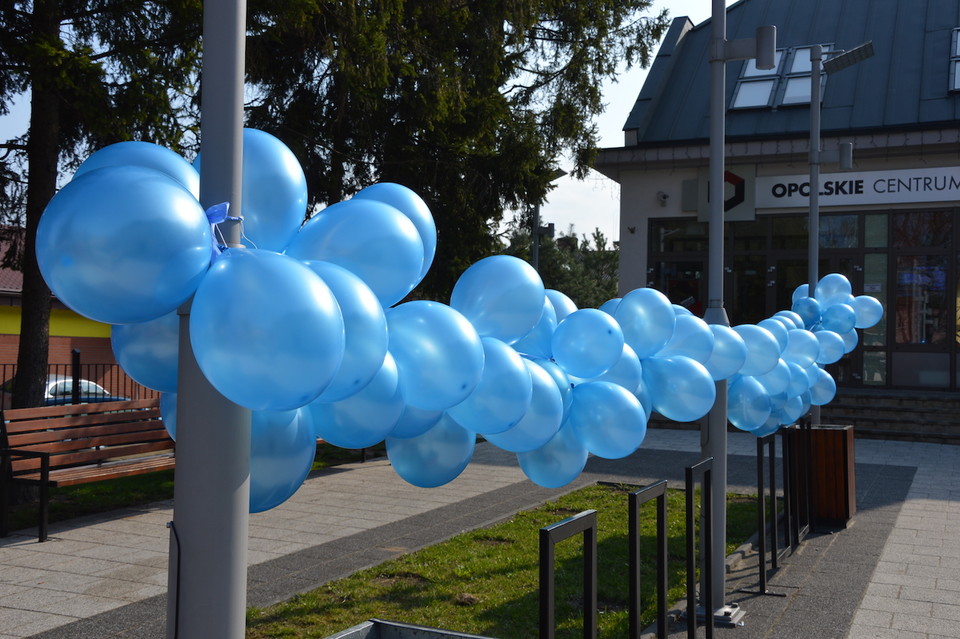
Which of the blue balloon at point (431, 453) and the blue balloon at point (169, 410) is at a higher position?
the blue balloon at point (169, 410)

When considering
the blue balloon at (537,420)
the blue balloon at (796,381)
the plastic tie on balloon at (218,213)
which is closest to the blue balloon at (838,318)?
the blue balloon at (796,381)

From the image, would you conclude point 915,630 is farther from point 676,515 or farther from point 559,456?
point 676,515

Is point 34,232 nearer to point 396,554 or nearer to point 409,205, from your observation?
point 396,554

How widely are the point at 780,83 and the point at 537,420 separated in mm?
20038

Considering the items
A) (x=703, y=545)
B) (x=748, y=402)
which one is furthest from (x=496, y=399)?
(x=748, y=402)

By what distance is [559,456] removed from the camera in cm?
439

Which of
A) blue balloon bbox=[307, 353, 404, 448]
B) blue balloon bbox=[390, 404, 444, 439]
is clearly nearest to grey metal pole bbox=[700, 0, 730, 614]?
blue balloon bbox=[390, 404, 444, 439]

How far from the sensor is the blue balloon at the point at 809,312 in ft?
31.3

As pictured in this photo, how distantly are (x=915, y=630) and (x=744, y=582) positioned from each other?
1530 millimetres

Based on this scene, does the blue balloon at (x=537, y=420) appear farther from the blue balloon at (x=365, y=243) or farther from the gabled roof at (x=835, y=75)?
the gabled roof at (x=835, y=75)

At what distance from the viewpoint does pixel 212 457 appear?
2414mm

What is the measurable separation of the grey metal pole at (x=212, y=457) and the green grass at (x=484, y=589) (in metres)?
3.13

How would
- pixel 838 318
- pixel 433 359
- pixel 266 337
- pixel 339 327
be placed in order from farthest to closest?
pixel 838 318
pixel 433 359
pixel 339 327
pixel 266 337

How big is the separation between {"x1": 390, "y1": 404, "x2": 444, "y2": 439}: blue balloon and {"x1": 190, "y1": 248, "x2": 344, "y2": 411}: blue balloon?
0.95m
